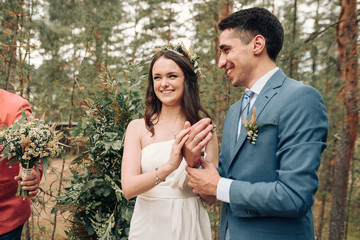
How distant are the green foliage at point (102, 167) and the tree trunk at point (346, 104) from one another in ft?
15.0

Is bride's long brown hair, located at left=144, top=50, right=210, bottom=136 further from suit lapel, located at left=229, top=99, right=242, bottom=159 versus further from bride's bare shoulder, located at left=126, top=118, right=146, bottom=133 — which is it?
suit lapel, located at left=229, top=99, right=242, bottom=159

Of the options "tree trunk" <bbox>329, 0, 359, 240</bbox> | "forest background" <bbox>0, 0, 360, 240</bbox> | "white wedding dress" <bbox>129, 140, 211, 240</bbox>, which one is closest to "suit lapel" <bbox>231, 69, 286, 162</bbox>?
"white wedding dress" <bbox>129, 140, 211, 240</bbox>

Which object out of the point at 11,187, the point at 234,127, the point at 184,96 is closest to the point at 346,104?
the point at 184,96

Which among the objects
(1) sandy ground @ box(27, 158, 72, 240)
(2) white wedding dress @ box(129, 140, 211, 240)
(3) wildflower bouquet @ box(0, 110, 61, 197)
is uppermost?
(3) wildflower bouquet @ box(0, 110, 61, 197)

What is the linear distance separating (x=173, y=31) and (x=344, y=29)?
177 inches

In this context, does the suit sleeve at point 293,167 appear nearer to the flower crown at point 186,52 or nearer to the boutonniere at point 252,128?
the boutonniere at point 252,128

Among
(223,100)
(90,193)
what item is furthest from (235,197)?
(223,100)

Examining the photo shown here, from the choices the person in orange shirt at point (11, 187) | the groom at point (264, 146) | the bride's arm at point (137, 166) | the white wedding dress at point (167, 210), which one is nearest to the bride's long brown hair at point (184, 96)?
the bride's arm at point (137, 166)

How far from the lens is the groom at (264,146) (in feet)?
4.49

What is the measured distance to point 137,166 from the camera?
6.84ft

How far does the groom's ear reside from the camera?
1.78m

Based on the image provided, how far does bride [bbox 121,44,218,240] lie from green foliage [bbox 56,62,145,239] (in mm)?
588

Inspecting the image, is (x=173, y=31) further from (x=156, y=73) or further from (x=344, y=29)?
(x=156, y=73)

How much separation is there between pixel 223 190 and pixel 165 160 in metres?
0.67
